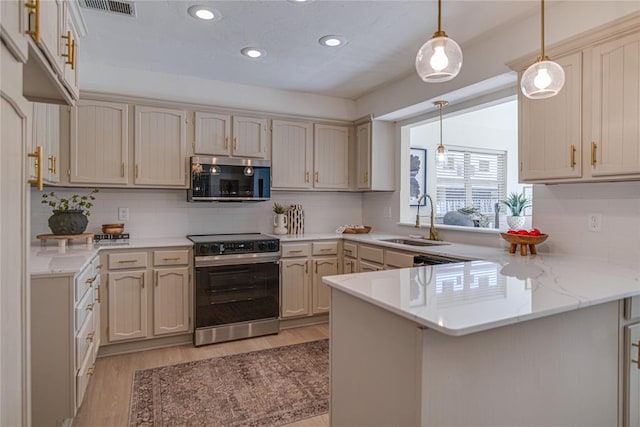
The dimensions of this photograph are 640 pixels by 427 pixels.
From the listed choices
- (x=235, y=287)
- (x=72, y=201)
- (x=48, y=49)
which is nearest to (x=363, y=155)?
(x=235, y=287)

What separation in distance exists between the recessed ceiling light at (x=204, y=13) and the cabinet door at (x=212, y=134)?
121 centimetres

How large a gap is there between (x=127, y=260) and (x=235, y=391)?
1.45m

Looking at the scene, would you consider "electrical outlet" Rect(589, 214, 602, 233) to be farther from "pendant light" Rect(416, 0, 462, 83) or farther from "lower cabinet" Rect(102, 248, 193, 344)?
"lower cabinet" Rect(102, 248, 193, 344)

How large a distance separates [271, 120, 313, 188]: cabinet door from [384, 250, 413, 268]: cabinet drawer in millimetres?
1302

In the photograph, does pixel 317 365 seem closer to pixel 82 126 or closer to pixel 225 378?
pixel 225 378

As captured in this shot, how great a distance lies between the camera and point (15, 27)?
3.30 feet

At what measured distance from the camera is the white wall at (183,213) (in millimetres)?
3604

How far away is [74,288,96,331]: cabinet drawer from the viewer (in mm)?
2135

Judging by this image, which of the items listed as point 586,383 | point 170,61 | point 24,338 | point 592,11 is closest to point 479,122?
point 592,11

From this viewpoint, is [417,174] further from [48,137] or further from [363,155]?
[48,137]

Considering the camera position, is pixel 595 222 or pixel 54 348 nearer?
pixel 54 348

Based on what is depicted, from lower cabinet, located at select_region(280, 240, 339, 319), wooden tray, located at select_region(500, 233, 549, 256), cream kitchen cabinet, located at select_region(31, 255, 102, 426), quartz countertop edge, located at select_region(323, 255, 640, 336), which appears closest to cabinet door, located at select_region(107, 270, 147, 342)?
cream kitchen cabinet, located at select_region(31, 255, 102, 426)

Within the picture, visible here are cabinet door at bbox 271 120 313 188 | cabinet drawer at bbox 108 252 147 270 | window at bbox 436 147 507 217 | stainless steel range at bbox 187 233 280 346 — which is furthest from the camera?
window at bbox 436 147 507 217

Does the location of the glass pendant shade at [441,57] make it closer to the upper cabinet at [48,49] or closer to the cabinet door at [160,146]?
the upper cabinet at [48,49]
